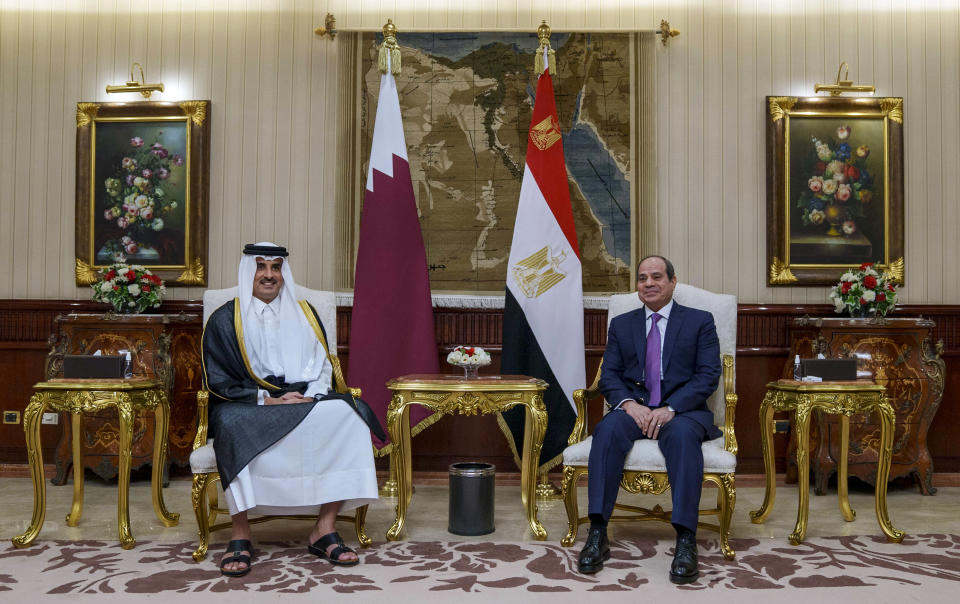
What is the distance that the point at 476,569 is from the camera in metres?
3.51

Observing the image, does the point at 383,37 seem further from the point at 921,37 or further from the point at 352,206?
the point at 921,37

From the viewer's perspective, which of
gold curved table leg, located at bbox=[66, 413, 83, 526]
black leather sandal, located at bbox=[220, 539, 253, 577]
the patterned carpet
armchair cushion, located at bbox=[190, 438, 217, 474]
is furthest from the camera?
gold curved table leg, located at bbox=[66, 413, 83, 526]

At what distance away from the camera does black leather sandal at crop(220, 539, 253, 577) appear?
11.2 ft

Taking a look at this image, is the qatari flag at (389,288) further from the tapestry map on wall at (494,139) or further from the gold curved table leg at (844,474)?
the gold curved table leg at (844,474)

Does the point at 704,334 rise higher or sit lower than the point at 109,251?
lower

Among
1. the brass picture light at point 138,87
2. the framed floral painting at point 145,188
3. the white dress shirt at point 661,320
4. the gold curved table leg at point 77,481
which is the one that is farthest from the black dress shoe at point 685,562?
the brass picture light at point 138,87

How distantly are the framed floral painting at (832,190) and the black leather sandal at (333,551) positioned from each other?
3.74m

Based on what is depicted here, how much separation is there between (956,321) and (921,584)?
3125 mm

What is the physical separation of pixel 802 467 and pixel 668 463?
826 mm

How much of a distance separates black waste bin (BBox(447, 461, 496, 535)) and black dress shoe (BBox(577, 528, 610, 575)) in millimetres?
674

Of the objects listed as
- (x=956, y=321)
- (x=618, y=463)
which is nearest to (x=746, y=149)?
(x=956, y=321)

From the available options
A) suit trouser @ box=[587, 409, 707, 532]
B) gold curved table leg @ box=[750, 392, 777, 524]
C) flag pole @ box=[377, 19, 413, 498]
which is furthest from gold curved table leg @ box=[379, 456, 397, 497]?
gold curved table leg @ box=[750, 392, 777, 524]

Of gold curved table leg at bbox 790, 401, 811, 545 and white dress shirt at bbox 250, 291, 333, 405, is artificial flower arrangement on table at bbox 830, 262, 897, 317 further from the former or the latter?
white dress shirt at bbox 250, 291, 333, 405

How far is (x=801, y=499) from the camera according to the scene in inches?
158
